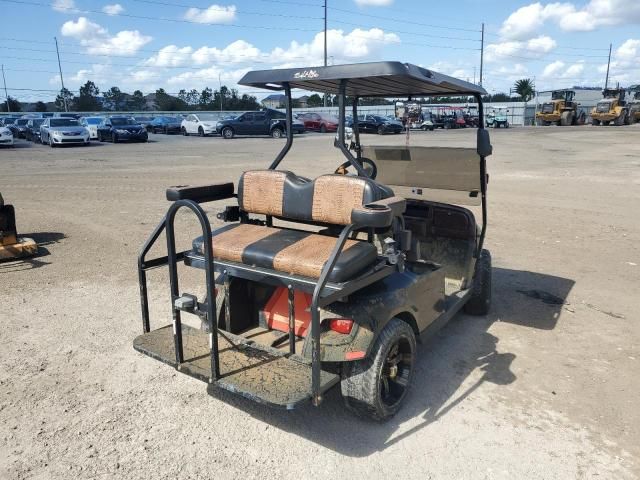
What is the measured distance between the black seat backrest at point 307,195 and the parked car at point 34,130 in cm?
2802

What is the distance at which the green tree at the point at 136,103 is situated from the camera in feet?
208

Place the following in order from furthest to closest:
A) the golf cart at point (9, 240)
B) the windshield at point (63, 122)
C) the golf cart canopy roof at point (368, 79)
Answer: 1. the windshield at point (63, 122)
2. the golf cart at point (9, 240)
3. the golf cart canopy roof at point (368, 79)

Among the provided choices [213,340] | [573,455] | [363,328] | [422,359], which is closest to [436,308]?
[422,359]

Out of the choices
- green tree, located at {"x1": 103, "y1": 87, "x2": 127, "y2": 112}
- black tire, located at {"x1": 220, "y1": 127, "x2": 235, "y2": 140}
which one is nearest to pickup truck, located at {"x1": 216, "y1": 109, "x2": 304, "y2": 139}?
black tire, located at {"x1": 220, "y1": 127, "x2": 235, "y2": 140}

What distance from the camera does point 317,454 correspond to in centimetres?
289

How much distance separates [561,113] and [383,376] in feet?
151

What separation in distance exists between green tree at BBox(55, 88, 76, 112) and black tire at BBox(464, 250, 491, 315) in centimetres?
6177

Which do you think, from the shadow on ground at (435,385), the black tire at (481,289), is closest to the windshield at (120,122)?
the shadow on ground at (435,385)

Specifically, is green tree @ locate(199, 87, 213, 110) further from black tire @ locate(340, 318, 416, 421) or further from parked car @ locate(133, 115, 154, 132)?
black tire @ locate(340, 318, 416, 421)

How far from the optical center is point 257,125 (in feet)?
97.9

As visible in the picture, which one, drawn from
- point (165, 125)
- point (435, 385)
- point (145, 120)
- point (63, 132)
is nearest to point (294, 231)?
point (435, 385)

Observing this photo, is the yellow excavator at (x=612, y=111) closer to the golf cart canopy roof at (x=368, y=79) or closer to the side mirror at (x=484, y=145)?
the golf cart canopy roof at (x=368, y=79)

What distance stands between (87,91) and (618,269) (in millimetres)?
80625

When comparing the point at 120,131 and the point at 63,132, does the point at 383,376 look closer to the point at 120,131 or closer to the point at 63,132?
the point at 63,132
